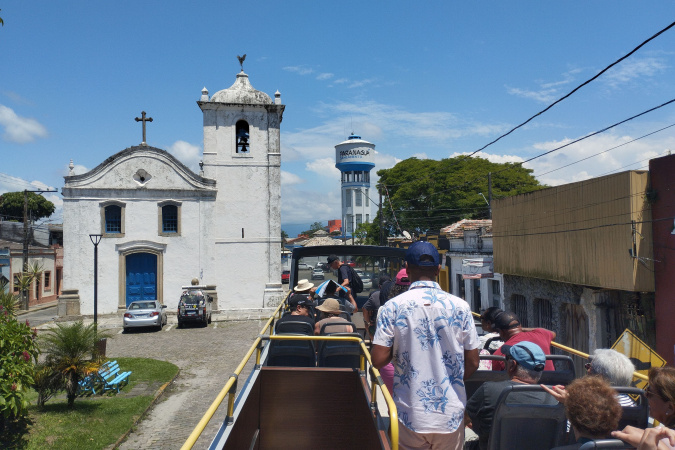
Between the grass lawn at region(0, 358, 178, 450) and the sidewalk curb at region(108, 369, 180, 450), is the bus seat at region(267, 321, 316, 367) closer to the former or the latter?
the grass lawn at region(0, 358, 178, 450)

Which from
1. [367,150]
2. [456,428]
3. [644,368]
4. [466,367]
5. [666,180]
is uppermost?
[367,150]

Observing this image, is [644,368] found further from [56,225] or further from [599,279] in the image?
[56,225]

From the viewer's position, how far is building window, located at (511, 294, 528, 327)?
1820 cm

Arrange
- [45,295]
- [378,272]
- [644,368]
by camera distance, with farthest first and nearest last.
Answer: [45,295] < [378,272] < [644,368]

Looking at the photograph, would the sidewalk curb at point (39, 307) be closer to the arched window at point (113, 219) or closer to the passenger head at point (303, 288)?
the arched window at point (113, 219)

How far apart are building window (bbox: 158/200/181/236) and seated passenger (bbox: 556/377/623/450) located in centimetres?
2559

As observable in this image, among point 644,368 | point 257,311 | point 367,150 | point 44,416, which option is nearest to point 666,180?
point 644,368

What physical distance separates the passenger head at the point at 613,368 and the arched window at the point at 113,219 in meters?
25.9

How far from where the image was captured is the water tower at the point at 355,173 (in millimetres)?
80375

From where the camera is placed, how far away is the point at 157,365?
569 inches

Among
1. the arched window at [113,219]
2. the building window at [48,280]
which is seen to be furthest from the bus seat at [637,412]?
the building window at [48,280]

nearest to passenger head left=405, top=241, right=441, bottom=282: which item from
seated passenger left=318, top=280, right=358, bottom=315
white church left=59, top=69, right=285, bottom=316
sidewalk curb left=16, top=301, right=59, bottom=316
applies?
seated passenger left=318, top=280, right=358, bottom=315

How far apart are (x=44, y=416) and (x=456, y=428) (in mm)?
8827

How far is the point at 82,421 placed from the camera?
30.1ft
